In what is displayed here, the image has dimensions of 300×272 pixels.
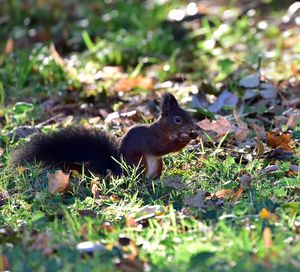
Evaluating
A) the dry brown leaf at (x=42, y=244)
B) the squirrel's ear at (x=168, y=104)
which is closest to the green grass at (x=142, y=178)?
the dry brown leaf at (x=42, y=244)

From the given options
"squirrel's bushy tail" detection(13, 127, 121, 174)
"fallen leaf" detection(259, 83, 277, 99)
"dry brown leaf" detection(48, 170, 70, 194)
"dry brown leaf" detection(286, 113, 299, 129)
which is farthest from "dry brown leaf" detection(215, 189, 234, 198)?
"fallen leaf" detection(259, 83, 277, 99)

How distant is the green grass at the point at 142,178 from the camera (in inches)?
144

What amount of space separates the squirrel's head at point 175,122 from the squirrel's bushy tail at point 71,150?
338 millimetres

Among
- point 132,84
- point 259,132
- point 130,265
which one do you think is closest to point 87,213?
point 130,265

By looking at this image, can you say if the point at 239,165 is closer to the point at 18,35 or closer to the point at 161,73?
the point at 161,73

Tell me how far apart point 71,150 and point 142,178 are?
48 cm

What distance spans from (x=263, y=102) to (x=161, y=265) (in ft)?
9.87

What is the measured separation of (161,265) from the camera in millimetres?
3562

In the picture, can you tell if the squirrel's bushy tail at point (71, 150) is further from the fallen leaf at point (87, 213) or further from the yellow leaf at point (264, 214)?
the yellow leaf at point (264, 214)

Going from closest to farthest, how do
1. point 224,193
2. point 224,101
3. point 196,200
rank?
point 196,200, point 224,193, point 224,101

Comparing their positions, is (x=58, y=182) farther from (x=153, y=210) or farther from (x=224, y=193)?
(x=224, y=193)

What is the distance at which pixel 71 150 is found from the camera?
504 centimetres

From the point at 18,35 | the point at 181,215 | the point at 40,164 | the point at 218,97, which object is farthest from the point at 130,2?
the point at 181,215

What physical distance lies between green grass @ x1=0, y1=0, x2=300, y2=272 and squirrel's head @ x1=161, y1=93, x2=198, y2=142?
0.24m
